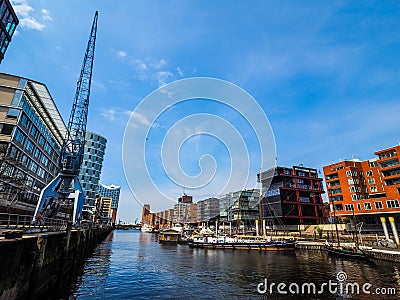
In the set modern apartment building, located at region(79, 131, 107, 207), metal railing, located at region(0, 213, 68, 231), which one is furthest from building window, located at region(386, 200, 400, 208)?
modern apartment building, located at region(79, 131, 107, 207)

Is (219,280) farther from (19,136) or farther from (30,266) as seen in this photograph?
(19,136)

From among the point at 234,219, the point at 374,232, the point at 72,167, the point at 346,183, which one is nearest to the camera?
the point at 72,167

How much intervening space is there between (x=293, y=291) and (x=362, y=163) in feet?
250

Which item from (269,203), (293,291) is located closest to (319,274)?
(293,291)

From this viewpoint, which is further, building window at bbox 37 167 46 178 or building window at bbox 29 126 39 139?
building window at bbox 37 167 46 178

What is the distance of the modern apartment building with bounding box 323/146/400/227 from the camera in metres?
57.3

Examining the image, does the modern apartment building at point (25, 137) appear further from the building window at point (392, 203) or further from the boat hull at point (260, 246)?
the building window at point (392, 203)

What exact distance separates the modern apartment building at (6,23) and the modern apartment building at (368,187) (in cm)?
8707

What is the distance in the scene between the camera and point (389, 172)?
199 ft

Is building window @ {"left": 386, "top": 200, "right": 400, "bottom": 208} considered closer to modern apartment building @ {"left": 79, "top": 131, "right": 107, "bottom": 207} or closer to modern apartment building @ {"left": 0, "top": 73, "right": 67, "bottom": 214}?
modern apartment building @ {"left": 0, "top": 73, "right": 67, "bottom": 214}

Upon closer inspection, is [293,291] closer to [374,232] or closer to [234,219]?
[374,232]

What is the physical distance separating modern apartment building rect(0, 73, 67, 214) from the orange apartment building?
73631 millimetres

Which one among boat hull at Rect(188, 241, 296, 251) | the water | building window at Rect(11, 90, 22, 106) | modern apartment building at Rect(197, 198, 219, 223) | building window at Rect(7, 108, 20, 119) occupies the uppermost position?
building window at Rect(11, 90, 22, 106)

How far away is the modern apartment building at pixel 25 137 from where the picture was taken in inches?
1788
